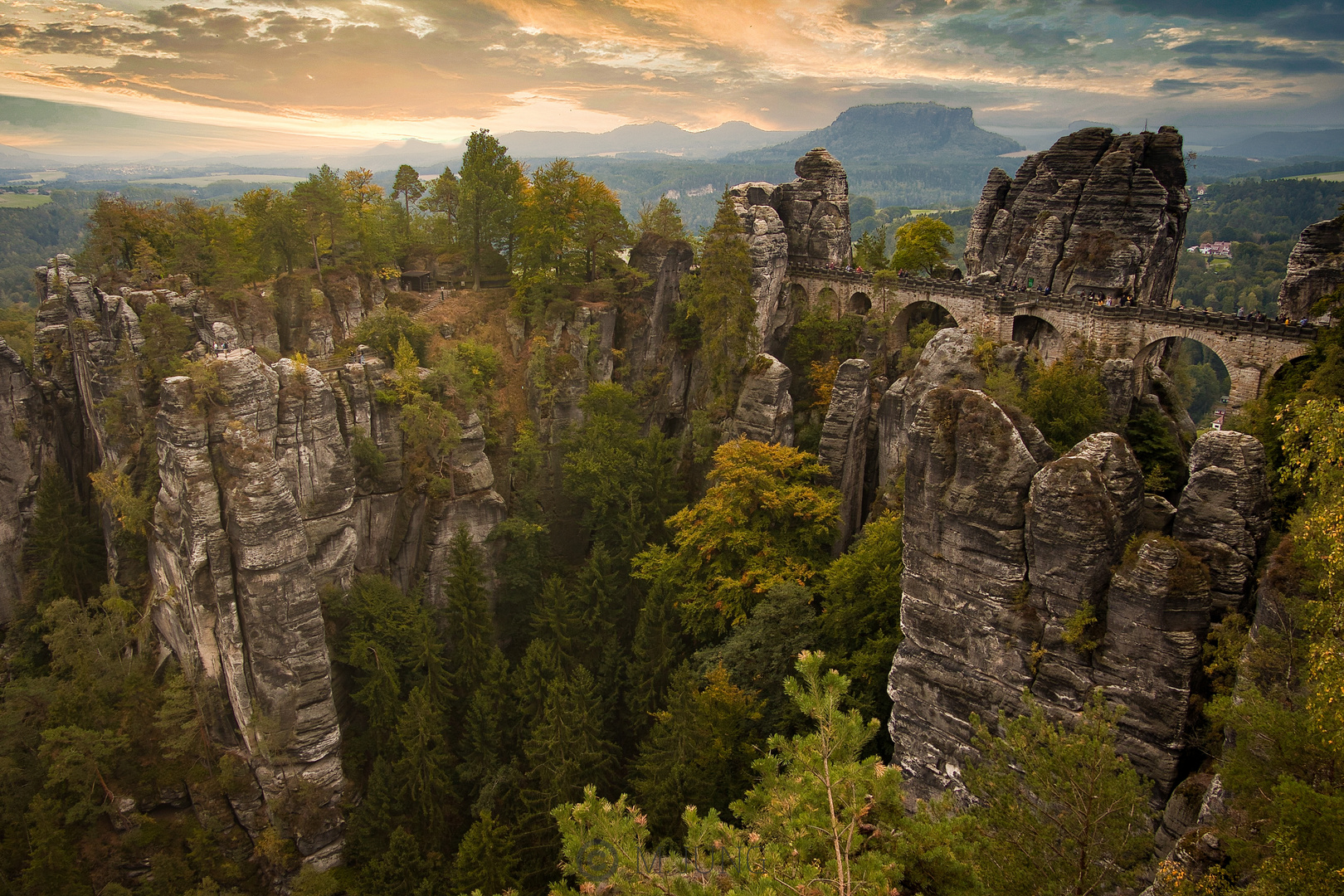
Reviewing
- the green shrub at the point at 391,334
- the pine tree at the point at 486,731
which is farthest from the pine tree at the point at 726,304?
the pine tree at the point at 486,731

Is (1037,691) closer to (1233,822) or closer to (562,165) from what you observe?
(1233,822)

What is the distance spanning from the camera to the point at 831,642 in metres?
29.0

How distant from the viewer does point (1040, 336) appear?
137 ft

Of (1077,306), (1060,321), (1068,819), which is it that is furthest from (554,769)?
(1077,306)

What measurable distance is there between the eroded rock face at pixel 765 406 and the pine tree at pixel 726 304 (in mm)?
1121

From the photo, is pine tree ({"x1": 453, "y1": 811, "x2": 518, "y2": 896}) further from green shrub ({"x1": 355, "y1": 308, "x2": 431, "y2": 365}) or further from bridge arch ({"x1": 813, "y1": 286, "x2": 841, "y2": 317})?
bridge arch ({"x1": 813, "y1": 286, "x2": 841, "y2": 317})

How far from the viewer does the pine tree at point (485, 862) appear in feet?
85.4

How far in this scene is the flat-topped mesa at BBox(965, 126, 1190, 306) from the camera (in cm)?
3869

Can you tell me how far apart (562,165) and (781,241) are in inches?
586

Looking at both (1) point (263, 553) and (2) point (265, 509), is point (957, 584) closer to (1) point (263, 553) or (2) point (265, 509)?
(2) point (265, 509)

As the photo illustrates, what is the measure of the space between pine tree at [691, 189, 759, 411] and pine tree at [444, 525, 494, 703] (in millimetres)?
16298

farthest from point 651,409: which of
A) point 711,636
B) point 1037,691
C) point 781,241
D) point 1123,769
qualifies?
point 1123,769

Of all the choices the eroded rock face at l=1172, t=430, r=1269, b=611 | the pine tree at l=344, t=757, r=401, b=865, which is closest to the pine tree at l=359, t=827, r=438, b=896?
the pine tree at l=344, t=757, r=401, b=865

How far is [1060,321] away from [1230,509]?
25079 millimetres
